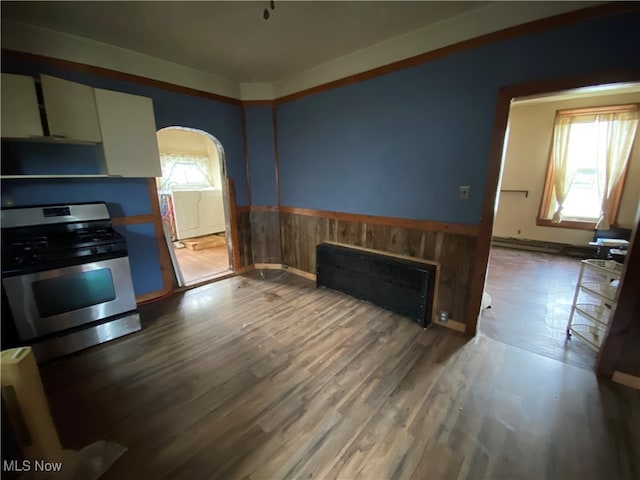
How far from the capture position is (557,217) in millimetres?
4836

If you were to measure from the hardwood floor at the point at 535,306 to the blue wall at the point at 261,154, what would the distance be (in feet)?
10.4

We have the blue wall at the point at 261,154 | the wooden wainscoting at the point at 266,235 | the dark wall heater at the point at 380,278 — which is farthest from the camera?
the wooden wainscoting at the point at 266,235

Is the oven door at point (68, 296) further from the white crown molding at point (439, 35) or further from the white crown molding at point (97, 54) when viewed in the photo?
the white crown molding at point (439, 35)

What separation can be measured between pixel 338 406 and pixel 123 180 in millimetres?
2998

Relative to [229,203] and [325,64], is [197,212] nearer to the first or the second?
[229,203]

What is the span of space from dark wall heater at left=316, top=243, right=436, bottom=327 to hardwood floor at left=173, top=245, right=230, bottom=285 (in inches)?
67.2

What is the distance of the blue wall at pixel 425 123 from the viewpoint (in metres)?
1.75

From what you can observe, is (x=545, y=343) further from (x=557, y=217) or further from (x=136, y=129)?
(x=136, y=129)

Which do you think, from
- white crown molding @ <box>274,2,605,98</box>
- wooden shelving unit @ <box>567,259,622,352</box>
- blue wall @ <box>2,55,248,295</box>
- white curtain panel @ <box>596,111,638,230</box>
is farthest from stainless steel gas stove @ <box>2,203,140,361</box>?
white curtain panel @ <box>596,111,638,230</box>

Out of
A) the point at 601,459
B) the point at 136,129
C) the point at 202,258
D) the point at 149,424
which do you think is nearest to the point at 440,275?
the point at 601,459

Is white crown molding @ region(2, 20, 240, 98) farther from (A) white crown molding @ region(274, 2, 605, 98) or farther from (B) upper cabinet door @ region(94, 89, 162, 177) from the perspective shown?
→ (A) white crown molding @ region(274, 2, 605, 98)

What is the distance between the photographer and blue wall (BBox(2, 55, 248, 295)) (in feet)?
7.38

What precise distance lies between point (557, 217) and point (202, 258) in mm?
6544

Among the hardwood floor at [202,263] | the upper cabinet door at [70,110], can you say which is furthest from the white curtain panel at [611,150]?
the upper cabinet door at [70,110]
